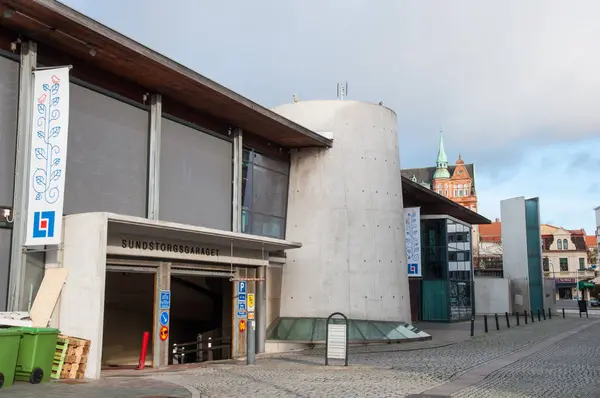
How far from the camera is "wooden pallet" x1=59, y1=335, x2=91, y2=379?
12.1 metres

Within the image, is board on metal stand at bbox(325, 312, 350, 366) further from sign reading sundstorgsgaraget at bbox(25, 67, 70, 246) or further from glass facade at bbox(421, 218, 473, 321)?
glass facade at bbox(421, 218, 473, 321)

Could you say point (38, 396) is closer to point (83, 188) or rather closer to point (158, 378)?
point (158, 378)

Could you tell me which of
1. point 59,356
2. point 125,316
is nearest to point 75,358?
point 59,356

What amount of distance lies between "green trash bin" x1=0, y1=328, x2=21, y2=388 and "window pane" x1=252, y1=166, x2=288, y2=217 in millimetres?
11202

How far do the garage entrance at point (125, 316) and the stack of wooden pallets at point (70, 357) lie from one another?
23.8ft

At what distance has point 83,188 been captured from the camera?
14.6 m

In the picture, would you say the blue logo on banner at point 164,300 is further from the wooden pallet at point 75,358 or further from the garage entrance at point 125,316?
the garage entrance at point 125,316

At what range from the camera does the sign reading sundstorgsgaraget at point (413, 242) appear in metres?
28.5

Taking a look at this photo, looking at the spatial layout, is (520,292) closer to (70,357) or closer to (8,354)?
(70,357)

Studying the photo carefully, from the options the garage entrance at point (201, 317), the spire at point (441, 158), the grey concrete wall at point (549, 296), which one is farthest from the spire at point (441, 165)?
the garage entrance at point (201, 317)

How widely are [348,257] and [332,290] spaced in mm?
1250

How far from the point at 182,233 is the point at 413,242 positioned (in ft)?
51.5

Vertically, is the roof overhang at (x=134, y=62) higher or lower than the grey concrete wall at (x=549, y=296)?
higher

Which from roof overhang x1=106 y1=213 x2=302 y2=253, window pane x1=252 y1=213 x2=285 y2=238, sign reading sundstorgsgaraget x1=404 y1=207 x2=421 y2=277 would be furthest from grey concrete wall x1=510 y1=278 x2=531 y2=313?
roof overhang x1=106 y1=213 x2=302 y2=253
